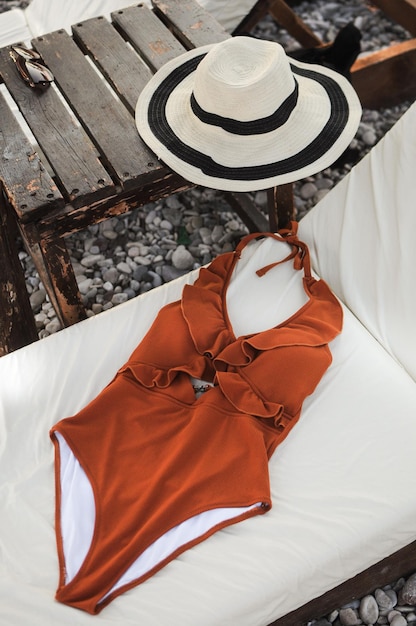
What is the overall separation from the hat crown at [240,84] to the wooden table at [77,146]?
0.69ft

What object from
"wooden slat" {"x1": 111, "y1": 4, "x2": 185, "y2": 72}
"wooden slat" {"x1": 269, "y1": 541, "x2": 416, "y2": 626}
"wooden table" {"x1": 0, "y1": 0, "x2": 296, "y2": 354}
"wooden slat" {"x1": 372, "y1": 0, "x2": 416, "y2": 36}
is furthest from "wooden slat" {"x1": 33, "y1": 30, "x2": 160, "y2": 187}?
"wooden slat" {"x1": 372, "y1": 0, "x2": 416, "y2": 36}

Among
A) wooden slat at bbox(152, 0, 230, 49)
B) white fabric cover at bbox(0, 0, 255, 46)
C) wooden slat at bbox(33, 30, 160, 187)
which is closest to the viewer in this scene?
wooden slat at bbox(33, 30, 160, 187)

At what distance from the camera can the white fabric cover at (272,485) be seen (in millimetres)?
1253

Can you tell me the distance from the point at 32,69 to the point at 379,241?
1031mm

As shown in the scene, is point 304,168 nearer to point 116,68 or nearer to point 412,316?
point 412,316

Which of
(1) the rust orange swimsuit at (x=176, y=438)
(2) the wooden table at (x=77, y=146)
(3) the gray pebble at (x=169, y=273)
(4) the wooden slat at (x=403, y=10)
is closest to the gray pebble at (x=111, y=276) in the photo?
(3) the gray pebble at (x=169, y=273)

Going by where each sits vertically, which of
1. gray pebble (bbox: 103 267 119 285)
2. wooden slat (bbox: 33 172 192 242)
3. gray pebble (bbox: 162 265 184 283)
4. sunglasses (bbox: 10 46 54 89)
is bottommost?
gray pebble (bbox: 162 265 184 283)

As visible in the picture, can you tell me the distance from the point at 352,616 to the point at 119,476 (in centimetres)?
60

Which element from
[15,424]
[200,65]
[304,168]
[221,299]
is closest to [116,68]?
[200,65]

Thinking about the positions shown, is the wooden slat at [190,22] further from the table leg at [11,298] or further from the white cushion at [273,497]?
the white cushion at [273,497]

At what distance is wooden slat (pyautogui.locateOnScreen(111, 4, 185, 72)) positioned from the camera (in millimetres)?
2002

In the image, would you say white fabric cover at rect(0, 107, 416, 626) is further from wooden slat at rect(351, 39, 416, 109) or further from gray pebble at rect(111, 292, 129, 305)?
wooden slat at rect(351, 39, 416, 109)

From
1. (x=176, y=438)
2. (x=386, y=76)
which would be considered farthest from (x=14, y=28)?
(x=176, y=438)

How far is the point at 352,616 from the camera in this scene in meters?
1.52
